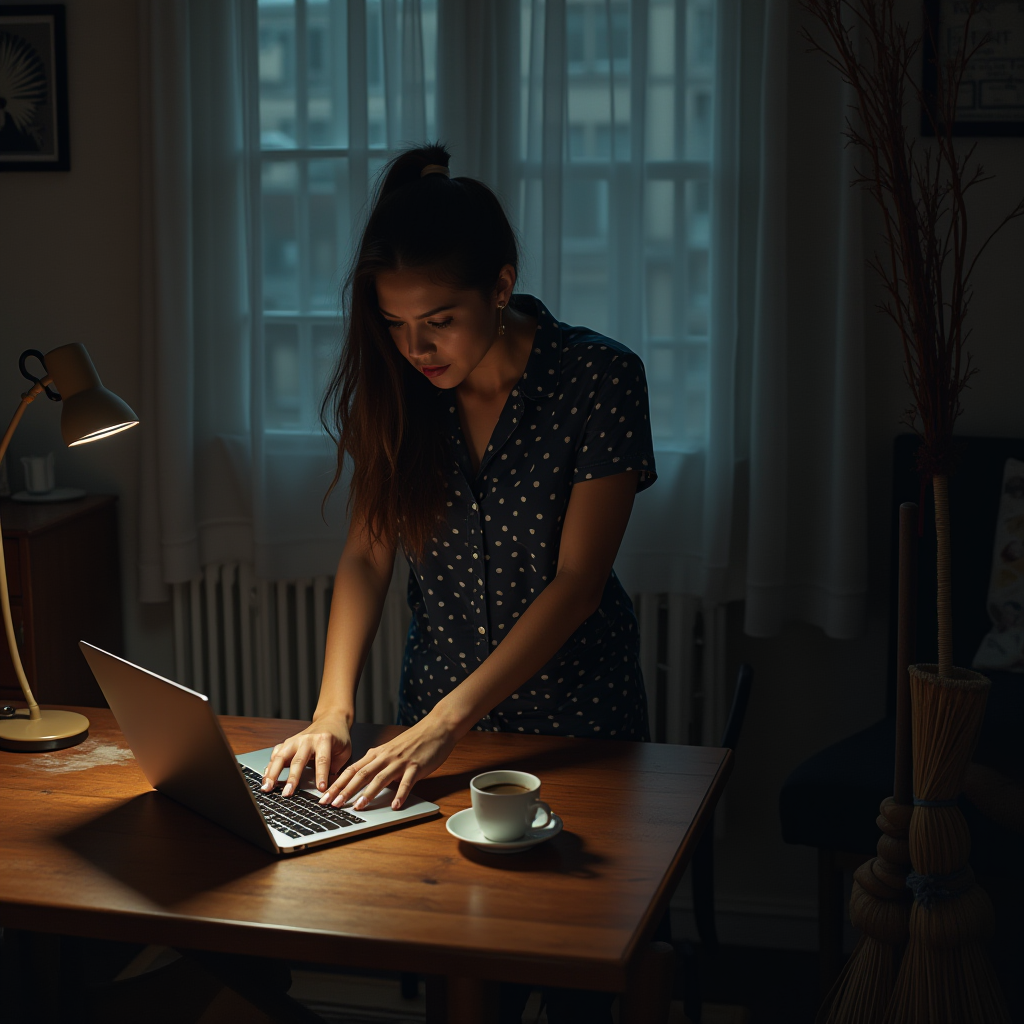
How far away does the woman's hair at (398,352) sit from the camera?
165 centimetres

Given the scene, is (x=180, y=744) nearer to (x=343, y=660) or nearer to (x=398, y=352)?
(x=343, y=660)

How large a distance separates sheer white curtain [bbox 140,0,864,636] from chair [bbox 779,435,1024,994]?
0.52 ft

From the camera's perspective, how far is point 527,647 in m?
1.66

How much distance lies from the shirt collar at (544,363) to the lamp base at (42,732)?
83cm

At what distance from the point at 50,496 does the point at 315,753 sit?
166 centimetres

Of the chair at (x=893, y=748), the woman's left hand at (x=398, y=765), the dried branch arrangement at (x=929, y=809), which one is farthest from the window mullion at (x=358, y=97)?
the woman's left hand at (x=398, y=765)

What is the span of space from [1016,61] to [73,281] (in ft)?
7.64

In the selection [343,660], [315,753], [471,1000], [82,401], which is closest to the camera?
[471,1000]

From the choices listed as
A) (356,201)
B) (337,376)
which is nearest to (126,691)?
(337,376)

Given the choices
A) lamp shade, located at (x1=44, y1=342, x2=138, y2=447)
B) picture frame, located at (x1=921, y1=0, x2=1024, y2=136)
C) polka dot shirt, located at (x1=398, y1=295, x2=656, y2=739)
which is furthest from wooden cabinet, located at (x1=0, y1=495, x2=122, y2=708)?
picture frame, located at (x1=921, y1=0, x2=1024, y2=136)

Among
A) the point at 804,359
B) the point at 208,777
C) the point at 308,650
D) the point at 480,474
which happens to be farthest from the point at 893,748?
the point at 208,777

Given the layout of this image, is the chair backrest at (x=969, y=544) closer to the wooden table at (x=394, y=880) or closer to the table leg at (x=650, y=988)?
the wooden table at (x=394, y=880)

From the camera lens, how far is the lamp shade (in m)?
1.62

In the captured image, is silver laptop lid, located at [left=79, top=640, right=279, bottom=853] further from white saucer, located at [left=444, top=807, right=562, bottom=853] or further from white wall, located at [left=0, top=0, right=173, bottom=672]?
white wall, located at [left=0, top=0, right=173, bottom=672]
